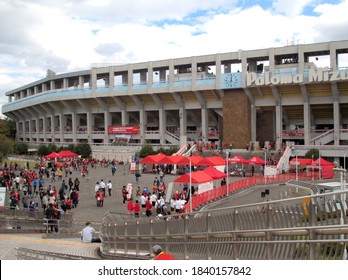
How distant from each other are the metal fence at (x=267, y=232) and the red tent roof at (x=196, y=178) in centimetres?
1189

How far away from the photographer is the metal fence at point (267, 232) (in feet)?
17.4

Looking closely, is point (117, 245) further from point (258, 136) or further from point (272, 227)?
point (258, 136)

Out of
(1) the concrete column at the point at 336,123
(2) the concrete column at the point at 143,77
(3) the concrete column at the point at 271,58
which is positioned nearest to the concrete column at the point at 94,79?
(2) the concrete column at the point at 143,77

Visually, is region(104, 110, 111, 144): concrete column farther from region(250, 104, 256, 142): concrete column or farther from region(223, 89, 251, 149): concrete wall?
region(250, 104, 256, 142): concrete column

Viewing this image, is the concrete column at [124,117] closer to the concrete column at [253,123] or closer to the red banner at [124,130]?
the red banner at [124,130]

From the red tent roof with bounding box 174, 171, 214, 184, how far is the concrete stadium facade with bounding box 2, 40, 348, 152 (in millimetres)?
26697

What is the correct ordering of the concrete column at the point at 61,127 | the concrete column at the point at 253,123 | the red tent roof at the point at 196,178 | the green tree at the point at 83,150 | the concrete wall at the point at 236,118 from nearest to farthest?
the red tent roof at the point at 196,178, the concrete wall at the point at 236,118, the concrete column at the point at 253,123, the green tree at the point at 83,150, the concrete column at the point at 61,127

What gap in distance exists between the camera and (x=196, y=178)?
76.2 feet

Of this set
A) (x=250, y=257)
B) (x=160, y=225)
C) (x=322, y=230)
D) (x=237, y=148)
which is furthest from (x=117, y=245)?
(x=237, y=148)

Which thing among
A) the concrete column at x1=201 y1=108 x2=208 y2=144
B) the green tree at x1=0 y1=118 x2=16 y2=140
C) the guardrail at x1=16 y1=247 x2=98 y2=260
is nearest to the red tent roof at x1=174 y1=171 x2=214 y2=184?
the guardrail at x1=16 y1=247 x2=98 y2=260

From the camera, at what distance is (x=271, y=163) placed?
4225 cm

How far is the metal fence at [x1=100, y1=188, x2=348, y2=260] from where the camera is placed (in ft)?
17.4

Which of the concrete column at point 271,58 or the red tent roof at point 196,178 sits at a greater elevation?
the concrete column at point 271,58

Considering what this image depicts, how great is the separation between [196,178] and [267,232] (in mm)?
16865
